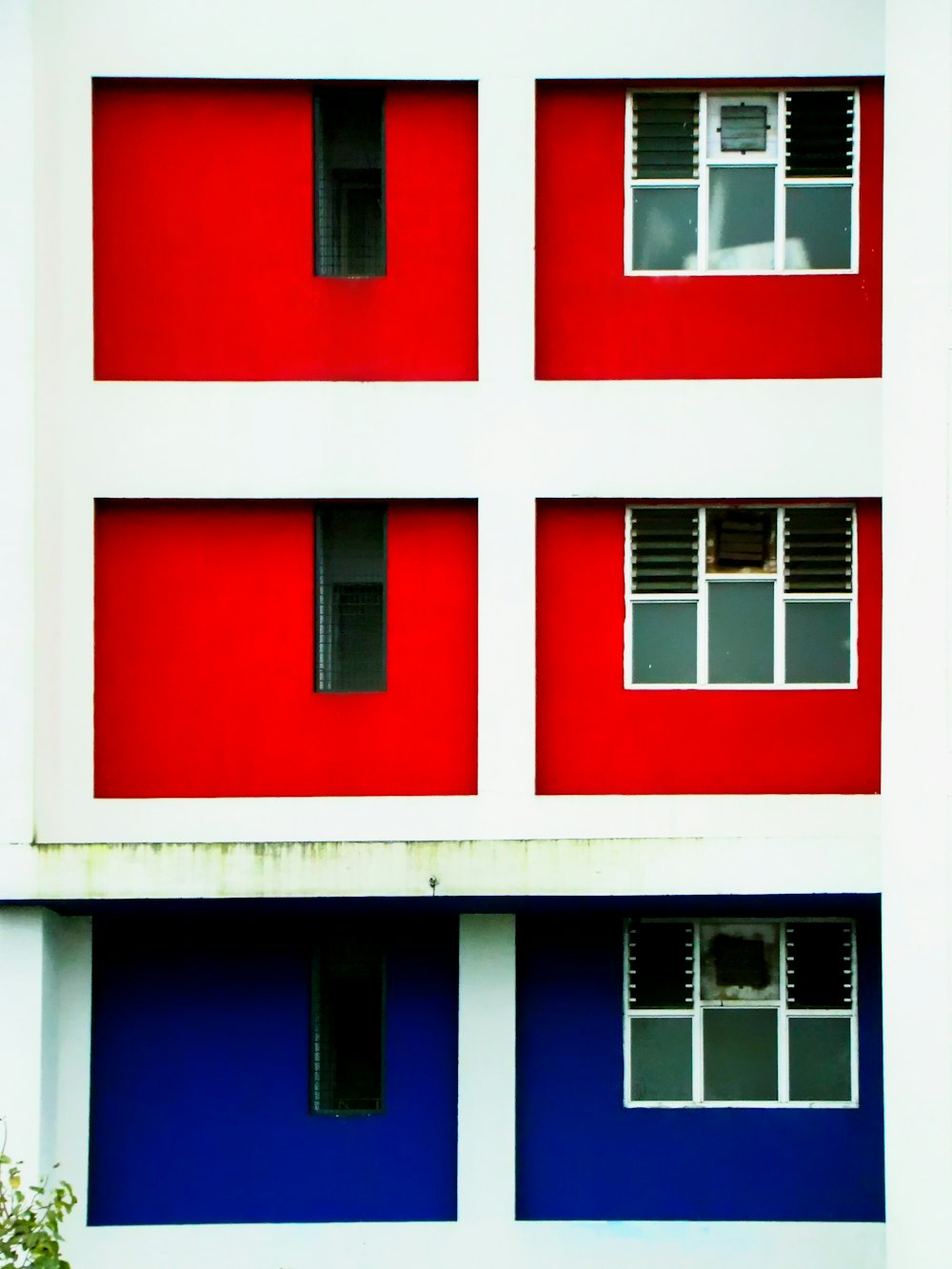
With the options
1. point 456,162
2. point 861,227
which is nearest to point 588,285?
point 456,162

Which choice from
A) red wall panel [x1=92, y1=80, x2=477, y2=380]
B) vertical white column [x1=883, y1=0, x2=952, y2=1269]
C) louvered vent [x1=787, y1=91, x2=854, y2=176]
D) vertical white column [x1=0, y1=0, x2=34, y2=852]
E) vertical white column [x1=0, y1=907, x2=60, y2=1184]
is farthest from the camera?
louvered vent [x1=787, y1=91, x2=854, y2=176]

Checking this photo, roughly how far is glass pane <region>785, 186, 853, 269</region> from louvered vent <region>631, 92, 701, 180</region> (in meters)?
0.79

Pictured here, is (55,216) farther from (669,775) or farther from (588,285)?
(669,775)

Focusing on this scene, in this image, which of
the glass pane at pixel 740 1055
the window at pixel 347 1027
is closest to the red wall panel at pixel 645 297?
the window at pixel 347 1027

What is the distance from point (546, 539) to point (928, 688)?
2783 millimetres

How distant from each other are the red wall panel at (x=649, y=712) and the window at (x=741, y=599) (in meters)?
0.11

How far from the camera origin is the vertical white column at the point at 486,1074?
9469mm

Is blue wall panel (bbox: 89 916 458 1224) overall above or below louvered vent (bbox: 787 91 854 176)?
below

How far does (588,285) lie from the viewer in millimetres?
9508

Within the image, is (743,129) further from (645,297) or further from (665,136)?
(645,297)

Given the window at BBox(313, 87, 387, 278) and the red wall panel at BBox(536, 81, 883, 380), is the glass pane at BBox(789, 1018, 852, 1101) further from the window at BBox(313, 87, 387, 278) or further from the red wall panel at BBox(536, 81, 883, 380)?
the window at BBox(313, 87, 387, 278)

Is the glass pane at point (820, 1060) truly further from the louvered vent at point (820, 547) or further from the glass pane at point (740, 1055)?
the louvered vent at point (820, 547)

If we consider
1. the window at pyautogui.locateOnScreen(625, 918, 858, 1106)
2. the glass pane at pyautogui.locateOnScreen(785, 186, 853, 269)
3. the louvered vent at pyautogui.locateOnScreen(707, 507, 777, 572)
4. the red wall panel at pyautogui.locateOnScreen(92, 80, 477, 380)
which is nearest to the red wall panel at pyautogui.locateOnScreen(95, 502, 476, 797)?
the red wall panel at pyautogui.locateOnScreen(92, 80, 477, 380)

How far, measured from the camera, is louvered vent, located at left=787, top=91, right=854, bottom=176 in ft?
31.2
